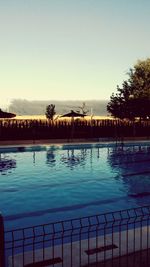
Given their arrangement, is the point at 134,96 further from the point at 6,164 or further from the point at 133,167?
the point at 6,164

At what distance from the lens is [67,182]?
14.7 metres

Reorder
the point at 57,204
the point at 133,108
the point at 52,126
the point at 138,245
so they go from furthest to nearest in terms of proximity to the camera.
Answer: the point at 133,108 → the point at 52,126 → the point at 57,204 → the point at 138,245

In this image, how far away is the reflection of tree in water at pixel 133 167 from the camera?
45.5 feet

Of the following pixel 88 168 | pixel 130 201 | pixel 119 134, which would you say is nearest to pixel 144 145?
pixel 119 134

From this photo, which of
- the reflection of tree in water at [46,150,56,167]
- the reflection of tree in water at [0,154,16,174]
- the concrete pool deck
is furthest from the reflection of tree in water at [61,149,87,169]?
the concrete pool deck

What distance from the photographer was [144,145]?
2708cm

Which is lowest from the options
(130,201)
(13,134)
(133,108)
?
(130,201)

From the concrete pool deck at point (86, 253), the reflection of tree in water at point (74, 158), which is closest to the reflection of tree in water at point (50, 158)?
the reflection of tree in water at point (74, 158)

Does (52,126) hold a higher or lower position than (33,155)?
higher

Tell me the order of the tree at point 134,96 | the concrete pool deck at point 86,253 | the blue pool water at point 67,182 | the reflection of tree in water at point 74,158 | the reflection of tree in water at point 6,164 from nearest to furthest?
the concrete pool deck at point 86,253, the blue pool water at point 67,182, the reflection of tree in water at point 6,164, the reflection of tree in water at point 74,158, the tree at point 134,96

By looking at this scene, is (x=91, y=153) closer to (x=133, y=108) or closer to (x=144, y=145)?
(x=144, y=145)

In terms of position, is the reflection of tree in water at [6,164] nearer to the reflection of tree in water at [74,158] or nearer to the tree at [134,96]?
the reflection of tree in water at [74,158]

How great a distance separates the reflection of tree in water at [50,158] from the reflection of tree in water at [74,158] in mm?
622

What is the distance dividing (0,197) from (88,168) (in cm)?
655
